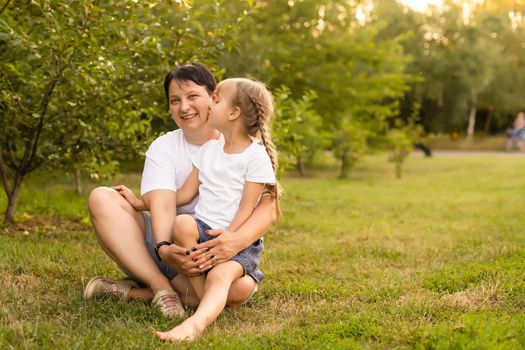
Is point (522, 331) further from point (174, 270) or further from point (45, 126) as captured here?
point (45, 126)

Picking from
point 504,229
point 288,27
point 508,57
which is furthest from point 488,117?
point 504,229

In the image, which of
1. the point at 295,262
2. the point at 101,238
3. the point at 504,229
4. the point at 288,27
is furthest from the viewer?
the point at 288,27

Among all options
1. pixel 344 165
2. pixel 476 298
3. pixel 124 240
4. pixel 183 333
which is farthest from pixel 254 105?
pixel 344 165

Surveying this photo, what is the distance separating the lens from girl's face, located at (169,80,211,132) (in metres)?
3.56

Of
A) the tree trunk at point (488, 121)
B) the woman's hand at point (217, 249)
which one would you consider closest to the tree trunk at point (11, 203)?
the woman's hand at point (217, 249)

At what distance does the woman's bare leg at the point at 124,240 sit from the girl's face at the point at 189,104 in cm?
57

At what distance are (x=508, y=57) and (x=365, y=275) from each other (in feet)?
104

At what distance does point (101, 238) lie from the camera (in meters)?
3.48

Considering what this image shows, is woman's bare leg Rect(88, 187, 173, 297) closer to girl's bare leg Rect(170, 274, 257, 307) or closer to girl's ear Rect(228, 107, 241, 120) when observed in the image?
girl's bare leg Rect(170, 274, 257, 307)

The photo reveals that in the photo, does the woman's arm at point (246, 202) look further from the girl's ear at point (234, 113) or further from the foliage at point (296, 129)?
the foliage at point (296, 129)

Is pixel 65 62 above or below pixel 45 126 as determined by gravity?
above

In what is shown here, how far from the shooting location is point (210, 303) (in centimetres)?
305

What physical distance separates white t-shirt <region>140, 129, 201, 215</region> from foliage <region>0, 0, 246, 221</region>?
1285 mm

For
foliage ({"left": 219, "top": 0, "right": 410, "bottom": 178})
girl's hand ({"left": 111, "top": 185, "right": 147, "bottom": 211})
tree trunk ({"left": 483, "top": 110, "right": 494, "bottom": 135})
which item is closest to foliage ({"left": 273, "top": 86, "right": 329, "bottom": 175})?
foliage ({"left": 219, "top": 0, "right": 410, "bottom": 178})
